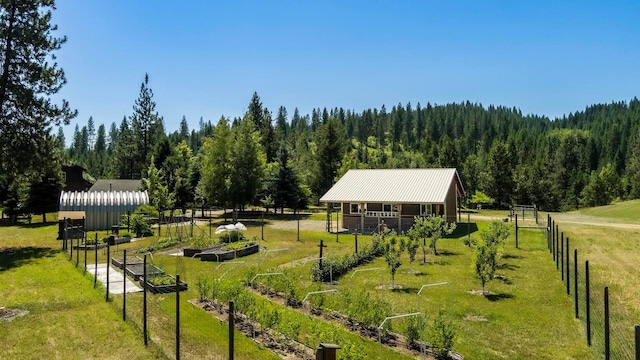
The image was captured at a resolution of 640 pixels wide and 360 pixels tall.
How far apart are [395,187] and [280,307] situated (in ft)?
81.6

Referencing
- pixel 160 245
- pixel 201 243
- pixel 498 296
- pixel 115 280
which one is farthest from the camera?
pixel 160 245

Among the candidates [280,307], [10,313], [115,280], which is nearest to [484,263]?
[280,307]

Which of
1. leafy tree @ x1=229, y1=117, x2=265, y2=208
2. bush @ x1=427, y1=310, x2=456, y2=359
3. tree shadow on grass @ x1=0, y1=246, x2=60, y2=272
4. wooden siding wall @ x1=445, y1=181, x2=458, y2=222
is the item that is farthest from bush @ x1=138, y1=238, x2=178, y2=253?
wooden siding wall @ x1=445, y1=181, x2=458, y2=222

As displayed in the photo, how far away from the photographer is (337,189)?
38.6 metres

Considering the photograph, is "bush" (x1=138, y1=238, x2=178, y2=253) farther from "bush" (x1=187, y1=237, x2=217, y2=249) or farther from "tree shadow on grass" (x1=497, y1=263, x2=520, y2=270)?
"tree shadow on grass" (x1=497, y1=263, x2=520, y2=270)

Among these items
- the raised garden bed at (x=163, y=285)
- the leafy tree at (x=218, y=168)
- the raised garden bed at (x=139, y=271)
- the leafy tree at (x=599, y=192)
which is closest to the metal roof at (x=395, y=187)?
the leafy tree at (x=218, y=168)

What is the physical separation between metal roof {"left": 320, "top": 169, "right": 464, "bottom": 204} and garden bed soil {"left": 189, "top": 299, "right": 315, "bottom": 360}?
23063 millimetres

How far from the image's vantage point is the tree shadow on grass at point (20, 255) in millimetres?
22203

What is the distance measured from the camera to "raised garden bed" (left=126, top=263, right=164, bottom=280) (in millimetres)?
17016

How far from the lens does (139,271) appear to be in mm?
18703

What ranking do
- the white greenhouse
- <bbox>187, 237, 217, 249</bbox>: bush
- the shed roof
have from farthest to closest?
the shed roof
the white greenhouse
<bbox>187, 237, 217, 249</bbox>: bush

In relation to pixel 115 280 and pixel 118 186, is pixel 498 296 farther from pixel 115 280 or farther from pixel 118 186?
pixel 118 186

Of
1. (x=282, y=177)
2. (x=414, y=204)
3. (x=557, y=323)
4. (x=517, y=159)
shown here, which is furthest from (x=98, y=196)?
(x=517, y=159)

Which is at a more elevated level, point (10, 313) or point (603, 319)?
point (603, 319)
